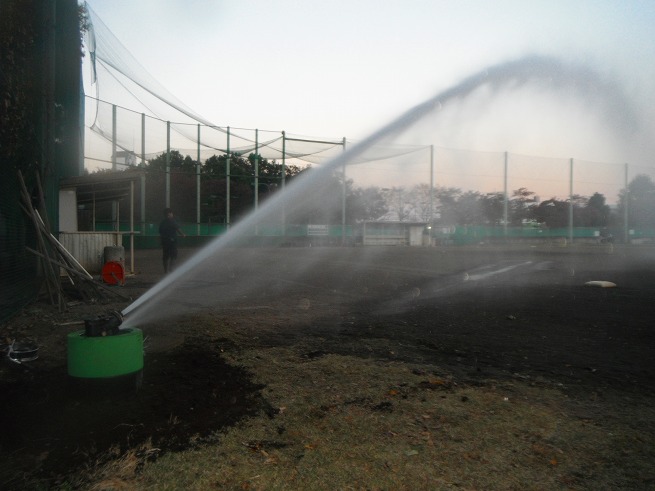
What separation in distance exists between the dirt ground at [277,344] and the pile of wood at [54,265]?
32 centimetres

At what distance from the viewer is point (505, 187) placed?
51.7m

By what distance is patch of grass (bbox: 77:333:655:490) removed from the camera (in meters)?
2.89

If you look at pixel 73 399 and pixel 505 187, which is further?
pixel 505 187

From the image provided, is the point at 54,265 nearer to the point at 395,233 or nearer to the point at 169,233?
the point at 169,233

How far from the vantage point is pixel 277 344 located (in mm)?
6086

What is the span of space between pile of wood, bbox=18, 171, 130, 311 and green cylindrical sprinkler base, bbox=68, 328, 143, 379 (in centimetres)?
424

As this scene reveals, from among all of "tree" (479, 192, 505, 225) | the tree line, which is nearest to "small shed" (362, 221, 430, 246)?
the tree line

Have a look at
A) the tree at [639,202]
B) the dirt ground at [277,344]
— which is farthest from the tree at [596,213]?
the dirt ground at [277,344]

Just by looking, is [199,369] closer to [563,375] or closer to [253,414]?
[253,414]

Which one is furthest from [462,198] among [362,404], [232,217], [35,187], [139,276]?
[362,404]

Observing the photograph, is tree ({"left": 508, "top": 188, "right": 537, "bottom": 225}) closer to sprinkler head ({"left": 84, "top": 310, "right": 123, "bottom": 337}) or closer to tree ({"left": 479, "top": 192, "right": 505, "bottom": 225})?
tree ({"left": 479, "top": 192, "right": 505, "bottom": 225})

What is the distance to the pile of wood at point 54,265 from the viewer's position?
807cm

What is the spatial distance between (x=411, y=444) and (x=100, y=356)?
2.61m

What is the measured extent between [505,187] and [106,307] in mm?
49378
